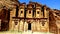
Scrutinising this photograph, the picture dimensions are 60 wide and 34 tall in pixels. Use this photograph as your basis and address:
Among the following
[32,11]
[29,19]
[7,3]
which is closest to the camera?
[29,19]

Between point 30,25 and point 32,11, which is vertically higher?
point 32,11

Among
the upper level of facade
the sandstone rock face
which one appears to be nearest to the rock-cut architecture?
the upper level of facade

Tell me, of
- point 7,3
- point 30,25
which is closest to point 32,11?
point 30,25

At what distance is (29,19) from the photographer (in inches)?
901

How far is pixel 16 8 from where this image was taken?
23.9 metres

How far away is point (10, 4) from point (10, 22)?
5456 mm

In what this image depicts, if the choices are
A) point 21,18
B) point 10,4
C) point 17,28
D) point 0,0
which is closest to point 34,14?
point 21,18

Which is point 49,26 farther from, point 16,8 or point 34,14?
point 16,8

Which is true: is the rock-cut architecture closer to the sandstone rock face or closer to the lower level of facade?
the lower level of facade

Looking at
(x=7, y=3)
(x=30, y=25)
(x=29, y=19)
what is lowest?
(x=30, y=25)

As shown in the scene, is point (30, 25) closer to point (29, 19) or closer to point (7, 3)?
point (29, 19)

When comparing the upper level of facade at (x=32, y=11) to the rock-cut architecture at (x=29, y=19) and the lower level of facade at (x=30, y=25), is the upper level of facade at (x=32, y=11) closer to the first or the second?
the rock-cut architecture at (x=29, y=19)

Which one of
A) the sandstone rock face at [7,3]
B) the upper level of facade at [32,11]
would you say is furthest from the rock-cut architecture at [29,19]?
the sandstone rock face at [7,3]

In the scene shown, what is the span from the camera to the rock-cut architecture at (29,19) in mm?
22391
